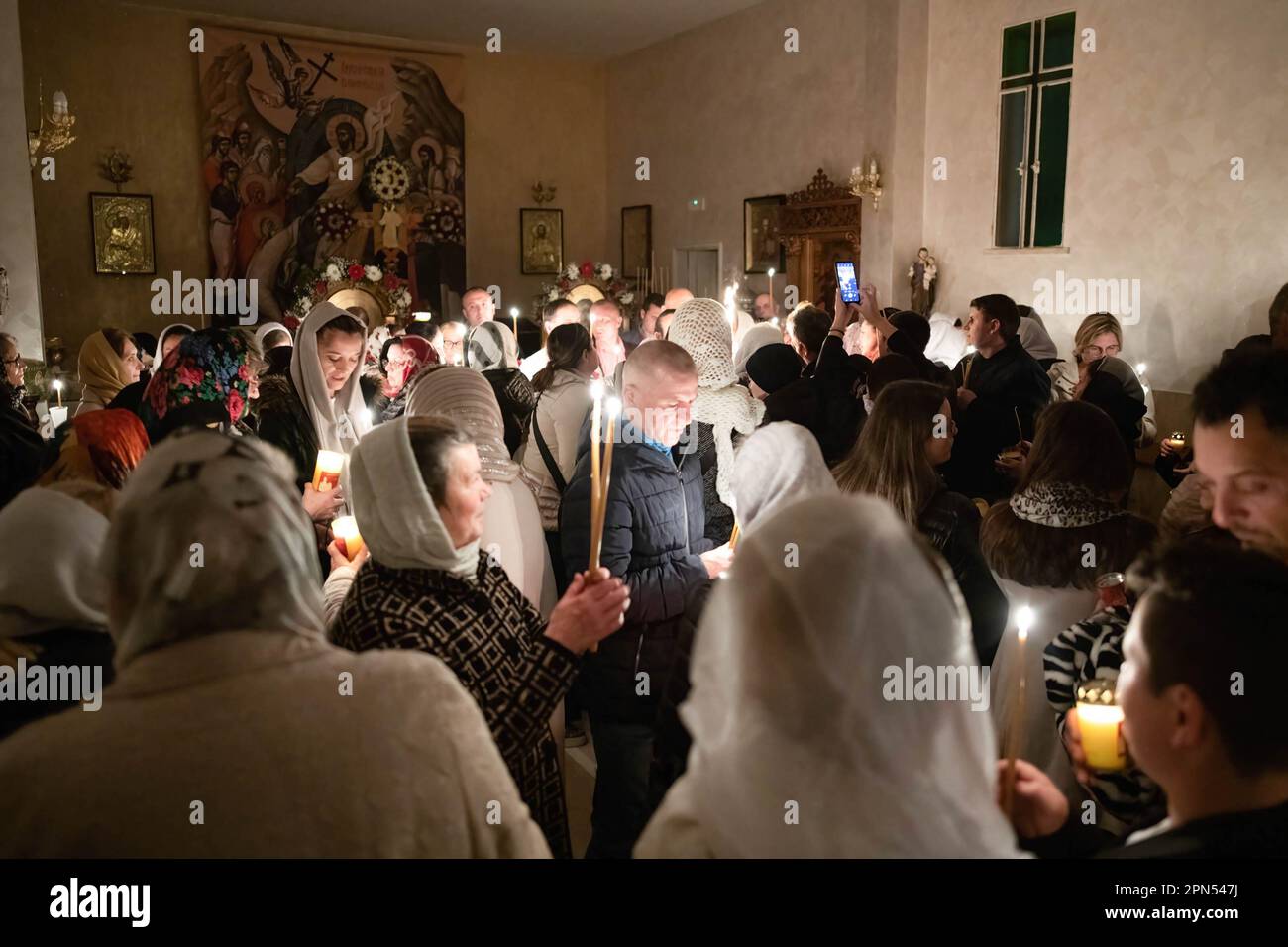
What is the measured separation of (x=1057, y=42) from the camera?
8883 millimetres

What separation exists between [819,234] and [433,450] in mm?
10622

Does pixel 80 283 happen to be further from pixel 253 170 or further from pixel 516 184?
pixel 516 184

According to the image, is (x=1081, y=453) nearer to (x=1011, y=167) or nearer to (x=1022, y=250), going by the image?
(x=1022, y=250)

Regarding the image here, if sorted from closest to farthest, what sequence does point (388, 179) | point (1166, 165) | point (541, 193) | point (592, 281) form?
point (1166, 165)
point (592, 281)
point (388, 179)
point (541, 193)

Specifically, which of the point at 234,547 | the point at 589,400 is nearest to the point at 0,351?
the point at 589,400

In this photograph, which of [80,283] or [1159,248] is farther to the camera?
[80,283]

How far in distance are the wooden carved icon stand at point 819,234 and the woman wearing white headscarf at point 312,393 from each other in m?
8.42

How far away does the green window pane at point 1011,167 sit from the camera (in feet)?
30.9

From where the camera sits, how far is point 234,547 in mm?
1203

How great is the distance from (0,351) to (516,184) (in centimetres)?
1190

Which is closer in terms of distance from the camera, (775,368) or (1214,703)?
(1214,703)

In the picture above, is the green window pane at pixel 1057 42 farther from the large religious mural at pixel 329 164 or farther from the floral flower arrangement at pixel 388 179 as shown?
the floral flower arrangement at pixel 388 179

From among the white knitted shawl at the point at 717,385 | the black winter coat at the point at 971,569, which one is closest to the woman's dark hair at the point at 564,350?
the white knitted shawl at the point at 717,385

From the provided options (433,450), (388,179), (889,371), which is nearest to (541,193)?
(388,179)
